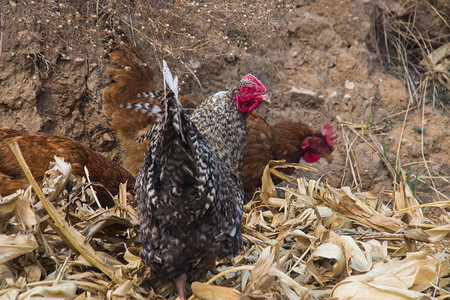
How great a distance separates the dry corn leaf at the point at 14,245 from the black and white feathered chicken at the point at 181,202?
40 cm

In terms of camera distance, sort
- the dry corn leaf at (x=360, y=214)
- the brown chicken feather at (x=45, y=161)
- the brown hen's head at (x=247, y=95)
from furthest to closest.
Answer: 1. the brown hen's head at (x=247, y=95)
2. the brown chicken feather at (x=45, y=161)
3. the dry corn leaf at (x=360, y=214)

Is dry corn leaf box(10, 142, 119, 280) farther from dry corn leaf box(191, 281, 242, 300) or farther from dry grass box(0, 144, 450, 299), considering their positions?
dry corn leaf box(191, 281, 242, 300)

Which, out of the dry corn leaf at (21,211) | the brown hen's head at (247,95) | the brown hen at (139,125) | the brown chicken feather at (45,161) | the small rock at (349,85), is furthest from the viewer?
the small rock at (349,85)

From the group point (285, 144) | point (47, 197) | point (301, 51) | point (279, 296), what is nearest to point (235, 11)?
point (285, 144)

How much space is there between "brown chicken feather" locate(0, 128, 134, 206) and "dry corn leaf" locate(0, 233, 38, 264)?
2.59 feet

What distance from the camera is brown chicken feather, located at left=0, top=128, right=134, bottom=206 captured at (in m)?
2.22

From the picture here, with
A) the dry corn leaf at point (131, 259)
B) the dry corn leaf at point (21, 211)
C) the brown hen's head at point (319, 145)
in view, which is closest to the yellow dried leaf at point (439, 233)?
the dry corn leaf at point (131, 259)

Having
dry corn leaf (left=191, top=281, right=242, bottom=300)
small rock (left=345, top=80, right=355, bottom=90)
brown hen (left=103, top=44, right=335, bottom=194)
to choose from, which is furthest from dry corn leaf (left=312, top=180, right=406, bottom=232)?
small rock (left=345, top=80, right=355, bottom=90)

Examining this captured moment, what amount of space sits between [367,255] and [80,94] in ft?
8.01

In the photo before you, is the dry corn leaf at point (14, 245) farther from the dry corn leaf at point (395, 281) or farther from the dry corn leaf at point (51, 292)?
the dry corn leaf at point (395, 281)

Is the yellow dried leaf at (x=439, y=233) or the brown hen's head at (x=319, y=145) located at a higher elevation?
the yellow dried leaf at (x=439, y=233)

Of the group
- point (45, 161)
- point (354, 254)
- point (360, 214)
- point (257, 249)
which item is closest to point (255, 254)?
point (257, 249)

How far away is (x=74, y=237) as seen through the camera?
1547 millimetres

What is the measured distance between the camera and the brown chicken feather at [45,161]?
2.22m
